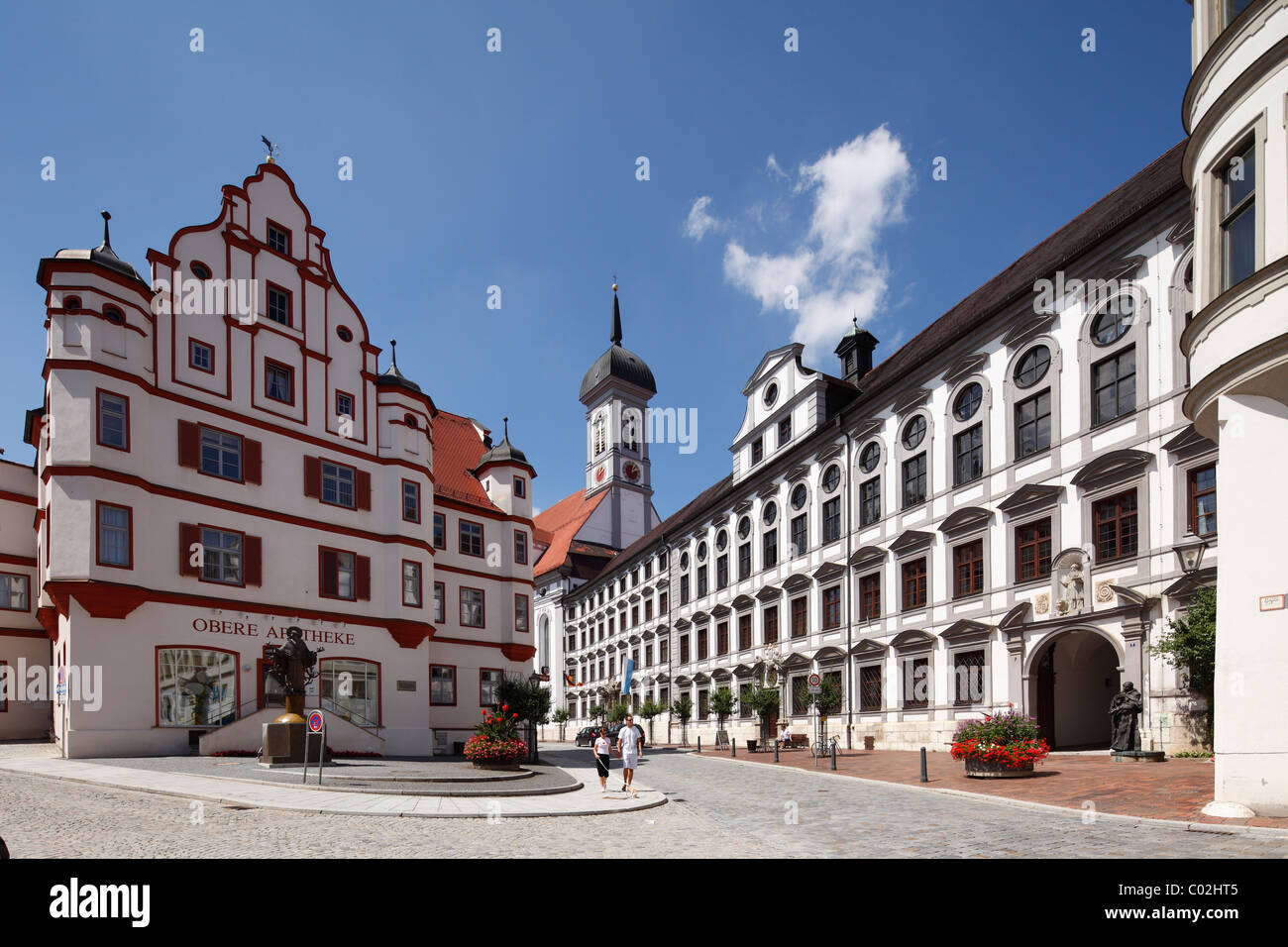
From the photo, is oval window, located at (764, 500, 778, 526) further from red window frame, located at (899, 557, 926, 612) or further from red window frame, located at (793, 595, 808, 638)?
red window frame, located at (899, 557, 926, 612)

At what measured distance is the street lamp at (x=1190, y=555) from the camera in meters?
22.1

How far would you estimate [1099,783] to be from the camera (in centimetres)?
1708

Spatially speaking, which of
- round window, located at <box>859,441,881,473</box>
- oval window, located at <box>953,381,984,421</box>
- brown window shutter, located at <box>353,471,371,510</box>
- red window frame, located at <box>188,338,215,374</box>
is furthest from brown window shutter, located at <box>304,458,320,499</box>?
oval window, located at <box>953,381,984,421</box>

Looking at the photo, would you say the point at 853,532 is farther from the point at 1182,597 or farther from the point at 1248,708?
the point at 1248,708

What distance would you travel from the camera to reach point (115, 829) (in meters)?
11.8

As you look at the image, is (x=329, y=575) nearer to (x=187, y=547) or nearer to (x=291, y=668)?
(x=187, y=547)

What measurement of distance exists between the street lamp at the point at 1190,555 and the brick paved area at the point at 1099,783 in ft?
15.3

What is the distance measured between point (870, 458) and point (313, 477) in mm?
22403

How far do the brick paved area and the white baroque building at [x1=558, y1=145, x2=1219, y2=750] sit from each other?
3.21 meters

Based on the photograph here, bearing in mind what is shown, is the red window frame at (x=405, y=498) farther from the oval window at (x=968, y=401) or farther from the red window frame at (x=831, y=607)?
the oval window at (x=968, y=401)

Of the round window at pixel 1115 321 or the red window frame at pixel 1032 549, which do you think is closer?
the round window at pixel 1115 321

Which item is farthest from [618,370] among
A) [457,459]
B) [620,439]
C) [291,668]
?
[291,668]

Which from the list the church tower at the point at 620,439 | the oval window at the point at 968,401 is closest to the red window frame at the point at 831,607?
the oval window at the point at 968,401

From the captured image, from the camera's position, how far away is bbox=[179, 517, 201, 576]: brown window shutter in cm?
2834
